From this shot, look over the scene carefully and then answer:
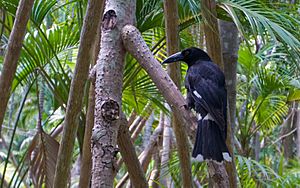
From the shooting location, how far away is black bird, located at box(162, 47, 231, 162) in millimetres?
1397

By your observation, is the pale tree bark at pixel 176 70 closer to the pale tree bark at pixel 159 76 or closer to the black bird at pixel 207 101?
the black bird at pixel 207 101

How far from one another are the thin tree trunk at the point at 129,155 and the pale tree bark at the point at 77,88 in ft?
0.51

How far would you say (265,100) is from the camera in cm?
315

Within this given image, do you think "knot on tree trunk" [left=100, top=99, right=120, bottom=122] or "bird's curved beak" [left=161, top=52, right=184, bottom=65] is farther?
"bird's curved beak" [left=161, top=52, right=184, bottom=65]

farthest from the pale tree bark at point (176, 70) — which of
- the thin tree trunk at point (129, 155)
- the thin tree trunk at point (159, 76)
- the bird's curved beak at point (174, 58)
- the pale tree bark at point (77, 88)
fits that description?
the thin tree trunk at point (159, 76)

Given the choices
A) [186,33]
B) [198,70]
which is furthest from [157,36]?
[198,70]

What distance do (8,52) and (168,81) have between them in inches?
28.3

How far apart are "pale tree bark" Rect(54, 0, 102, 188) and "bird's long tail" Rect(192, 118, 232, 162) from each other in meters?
0.40

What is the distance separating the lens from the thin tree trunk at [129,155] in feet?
5.59

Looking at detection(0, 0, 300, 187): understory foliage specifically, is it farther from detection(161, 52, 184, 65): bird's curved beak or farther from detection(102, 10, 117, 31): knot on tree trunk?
detection(102, 10, 117, 31): knot on tree trunk

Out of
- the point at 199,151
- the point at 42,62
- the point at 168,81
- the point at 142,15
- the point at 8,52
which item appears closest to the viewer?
the point at 168,81

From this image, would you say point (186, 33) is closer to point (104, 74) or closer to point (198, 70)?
point (198, 70)

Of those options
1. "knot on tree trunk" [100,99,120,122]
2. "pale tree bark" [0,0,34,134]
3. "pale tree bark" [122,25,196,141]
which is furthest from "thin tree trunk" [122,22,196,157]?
"pale tree bark" [0,0,34,134]

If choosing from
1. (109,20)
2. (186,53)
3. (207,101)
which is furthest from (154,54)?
(109,20)
